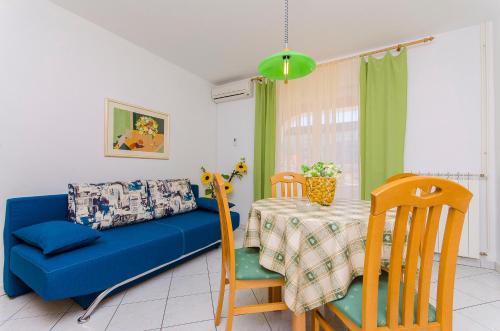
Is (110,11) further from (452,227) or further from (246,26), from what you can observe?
A: (452,227)

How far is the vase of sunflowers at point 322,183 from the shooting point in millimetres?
1484

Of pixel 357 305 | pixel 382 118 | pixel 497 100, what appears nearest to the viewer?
pixel 357 305

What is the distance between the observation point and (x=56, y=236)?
147cm

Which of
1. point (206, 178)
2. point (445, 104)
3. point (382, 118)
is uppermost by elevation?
point (445, 104)

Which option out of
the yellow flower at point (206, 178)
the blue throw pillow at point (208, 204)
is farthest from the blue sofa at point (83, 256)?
the yellow flower at point (206, 178)

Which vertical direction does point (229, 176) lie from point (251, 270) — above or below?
above

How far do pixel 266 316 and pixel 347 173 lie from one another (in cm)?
201

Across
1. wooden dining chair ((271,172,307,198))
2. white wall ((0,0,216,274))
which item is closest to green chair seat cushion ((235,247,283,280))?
wooden dining chair ((271,172,307,198))

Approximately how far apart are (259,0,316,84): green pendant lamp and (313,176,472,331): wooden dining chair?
1.08 meters

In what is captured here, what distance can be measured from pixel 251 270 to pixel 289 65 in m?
1.41

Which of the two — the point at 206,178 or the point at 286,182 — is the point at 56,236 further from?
the point at 206,178

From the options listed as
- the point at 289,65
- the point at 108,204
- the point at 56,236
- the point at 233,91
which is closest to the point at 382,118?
the point at 289,65

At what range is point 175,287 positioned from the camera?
1.91m

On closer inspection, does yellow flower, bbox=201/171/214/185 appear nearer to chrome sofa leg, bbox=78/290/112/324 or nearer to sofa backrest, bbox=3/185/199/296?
sofa backrest, bbox=3/185/199/296
